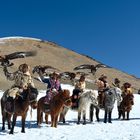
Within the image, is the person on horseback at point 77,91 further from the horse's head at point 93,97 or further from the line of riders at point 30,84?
the horse's head at point 93,97

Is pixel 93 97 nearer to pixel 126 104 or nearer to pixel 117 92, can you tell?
pixel 117 92

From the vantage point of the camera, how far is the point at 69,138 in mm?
15250

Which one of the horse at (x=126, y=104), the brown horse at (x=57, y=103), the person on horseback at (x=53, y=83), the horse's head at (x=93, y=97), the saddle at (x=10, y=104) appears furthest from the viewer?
the horse at (x=126, y=104)

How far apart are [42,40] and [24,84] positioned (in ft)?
283

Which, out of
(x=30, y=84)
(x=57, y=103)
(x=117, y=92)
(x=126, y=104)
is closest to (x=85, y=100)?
(x=117, y=92)

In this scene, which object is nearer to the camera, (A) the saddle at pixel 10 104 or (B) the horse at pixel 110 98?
(A) the saddle at pixel 10 104

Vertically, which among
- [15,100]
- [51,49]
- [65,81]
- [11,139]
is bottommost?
[11,139]

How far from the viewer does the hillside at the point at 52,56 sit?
81.6 metres

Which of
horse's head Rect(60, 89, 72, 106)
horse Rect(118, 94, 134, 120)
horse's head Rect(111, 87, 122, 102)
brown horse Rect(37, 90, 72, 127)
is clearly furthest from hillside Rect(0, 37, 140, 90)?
horse's head Rect(60, 89, 72, 106)

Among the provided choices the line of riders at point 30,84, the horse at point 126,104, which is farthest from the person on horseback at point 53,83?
the horse at point 126,104

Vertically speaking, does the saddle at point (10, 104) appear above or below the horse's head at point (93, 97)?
below

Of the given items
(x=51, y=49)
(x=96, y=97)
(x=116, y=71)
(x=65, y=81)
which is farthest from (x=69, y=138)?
(x=51, y=49)

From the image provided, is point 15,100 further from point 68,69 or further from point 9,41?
point 9,41

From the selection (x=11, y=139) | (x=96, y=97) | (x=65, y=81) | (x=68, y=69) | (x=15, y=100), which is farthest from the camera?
(x=68, y=69)
